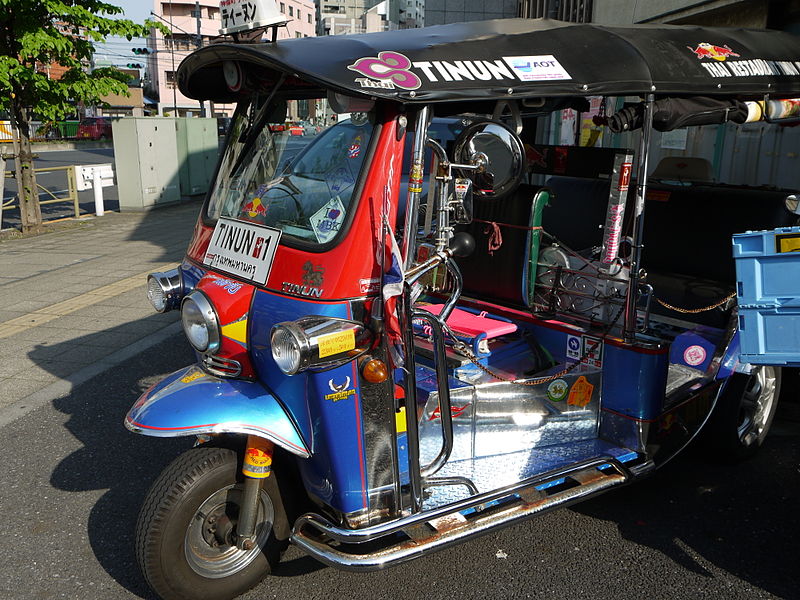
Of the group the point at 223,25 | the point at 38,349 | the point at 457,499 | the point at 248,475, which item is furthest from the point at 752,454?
the point at 38,349

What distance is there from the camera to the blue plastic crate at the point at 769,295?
2.95 metres

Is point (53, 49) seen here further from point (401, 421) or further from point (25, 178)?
point (401, 421)

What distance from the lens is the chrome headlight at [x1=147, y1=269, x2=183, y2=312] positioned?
3598mm

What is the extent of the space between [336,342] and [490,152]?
98 cm

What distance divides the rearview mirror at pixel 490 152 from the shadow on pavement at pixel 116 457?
230 centimetres

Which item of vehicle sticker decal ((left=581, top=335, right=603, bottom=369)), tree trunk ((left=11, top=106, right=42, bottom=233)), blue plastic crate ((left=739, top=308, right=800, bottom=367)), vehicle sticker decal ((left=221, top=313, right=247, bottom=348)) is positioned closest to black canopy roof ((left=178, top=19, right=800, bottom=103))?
vehicle sticker decal ((left=221, top=313, right=247, bottom=348))

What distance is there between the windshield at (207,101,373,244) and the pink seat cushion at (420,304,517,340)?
105 cm

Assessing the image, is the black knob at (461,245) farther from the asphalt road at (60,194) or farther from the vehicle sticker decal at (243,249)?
the asphalt road at (60,194)

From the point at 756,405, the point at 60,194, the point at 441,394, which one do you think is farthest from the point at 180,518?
the point at 60,194

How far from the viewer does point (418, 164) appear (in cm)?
289

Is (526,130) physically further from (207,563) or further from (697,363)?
(207,563)

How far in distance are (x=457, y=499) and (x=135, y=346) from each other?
4.16 metres

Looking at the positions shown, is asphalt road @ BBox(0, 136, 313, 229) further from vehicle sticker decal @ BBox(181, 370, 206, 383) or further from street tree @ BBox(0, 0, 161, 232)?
vehicle sticker decal @ BBox(181, 370, 206, 383)

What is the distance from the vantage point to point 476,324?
410 centimetres
